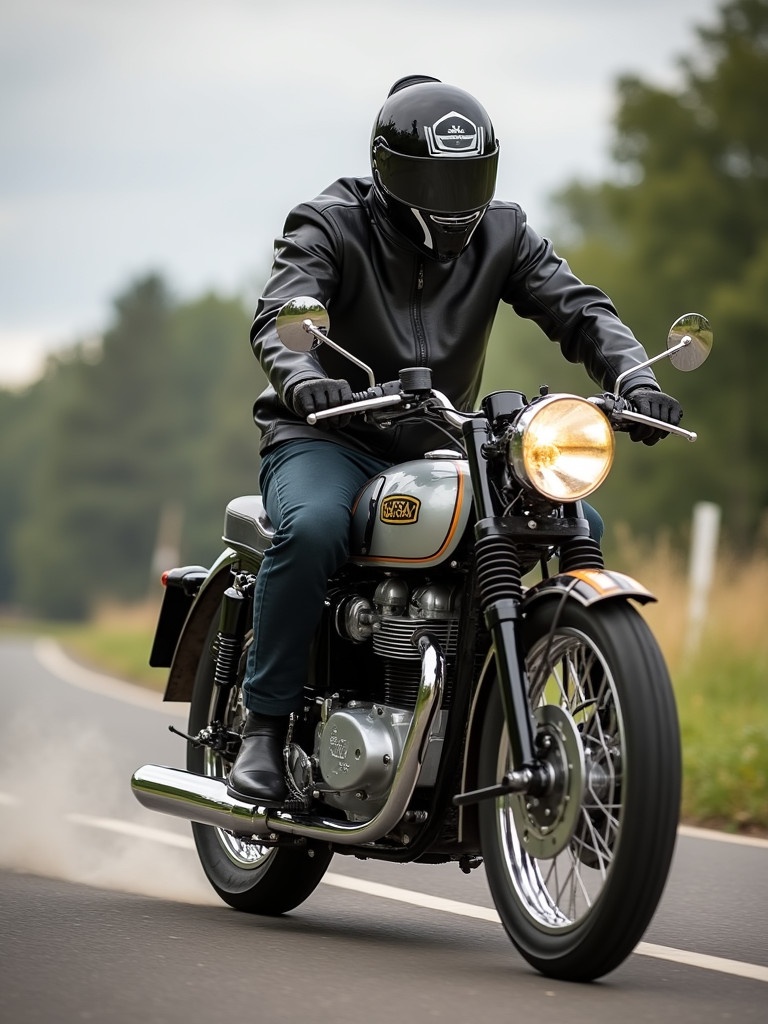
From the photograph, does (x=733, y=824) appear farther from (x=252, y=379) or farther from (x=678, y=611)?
(x=252, y=379)

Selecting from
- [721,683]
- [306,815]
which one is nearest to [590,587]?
[306,815]

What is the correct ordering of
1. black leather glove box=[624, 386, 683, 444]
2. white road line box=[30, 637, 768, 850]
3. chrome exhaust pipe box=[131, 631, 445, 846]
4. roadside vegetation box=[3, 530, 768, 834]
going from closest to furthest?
1. chrome exhaust pipe box=[131, 631, 445, 846]
2. black leather glove box=[624, 386, 683, 444]
3. white road line box=[30, 637, 768, 850]
4. roadside vegetation box=[3, 530, 768, 834]

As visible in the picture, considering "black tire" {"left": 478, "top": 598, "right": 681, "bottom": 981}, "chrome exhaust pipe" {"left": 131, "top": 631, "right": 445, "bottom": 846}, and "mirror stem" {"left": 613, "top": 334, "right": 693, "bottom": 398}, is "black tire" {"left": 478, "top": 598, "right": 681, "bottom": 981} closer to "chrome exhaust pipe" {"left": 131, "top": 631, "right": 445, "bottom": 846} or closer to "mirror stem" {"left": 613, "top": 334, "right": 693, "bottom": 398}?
"chrome exhaust pipe" {"left": 131, "top": 631, "right": 445, "bottom": 846}

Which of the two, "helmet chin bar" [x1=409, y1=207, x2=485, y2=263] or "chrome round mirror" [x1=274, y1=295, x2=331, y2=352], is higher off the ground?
"helmet chin bar" [x1=409, y1=207, x2=485, y2=263]

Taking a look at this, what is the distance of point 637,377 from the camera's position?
194 inches

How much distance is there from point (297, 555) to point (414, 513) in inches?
15.3

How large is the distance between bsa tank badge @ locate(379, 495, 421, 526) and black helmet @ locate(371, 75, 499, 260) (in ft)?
2.49

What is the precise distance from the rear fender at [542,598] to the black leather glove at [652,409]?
0.53 meters

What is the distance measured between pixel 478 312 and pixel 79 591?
81790mm

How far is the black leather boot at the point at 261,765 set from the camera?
16.9 ft

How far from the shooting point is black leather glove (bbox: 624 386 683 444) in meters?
4.75

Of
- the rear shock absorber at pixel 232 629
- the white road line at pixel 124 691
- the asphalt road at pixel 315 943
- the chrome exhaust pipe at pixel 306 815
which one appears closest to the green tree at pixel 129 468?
the white road line at pixel 124 691

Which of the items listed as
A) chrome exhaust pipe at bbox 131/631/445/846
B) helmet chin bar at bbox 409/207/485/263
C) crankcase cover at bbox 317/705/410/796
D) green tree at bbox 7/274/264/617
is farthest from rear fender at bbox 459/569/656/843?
green tree at bbox 7/274/264/617

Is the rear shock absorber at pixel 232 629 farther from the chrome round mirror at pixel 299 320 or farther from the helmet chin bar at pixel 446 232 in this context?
the chrome round mirror at pixel 299 320
